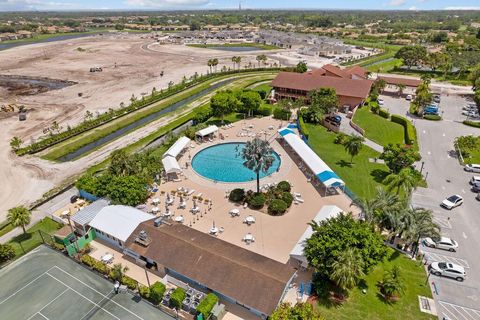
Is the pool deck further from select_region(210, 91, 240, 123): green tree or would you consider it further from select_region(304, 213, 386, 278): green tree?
select_region(210, 91, 240, 123): green tree

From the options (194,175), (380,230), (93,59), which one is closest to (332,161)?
(380,230)

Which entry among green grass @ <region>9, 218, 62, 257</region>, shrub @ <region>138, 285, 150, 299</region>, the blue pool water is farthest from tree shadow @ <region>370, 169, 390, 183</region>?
green grass @ <region>9, 218, 62, 257</region>

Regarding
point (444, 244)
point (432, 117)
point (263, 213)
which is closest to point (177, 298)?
point (263, 213)

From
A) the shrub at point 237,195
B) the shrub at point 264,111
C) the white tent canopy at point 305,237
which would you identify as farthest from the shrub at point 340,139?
the shrub at point 237,195

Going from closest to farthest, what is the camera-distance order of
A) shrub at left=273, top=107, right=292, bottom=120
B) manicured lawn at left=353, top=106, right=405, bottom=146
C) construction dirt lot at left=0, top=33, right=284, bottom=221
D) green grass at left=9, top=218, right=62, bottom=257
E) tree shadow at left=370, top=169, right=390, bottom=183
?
green grass at left=9, top=218, right=62, bottom=257 → tree shadow at left=370, top=169, right=390, bottom=183 → construction dirt lot at left=0, top=33, right=284, bottom=221 → manicured lawn at left=353, top=106, right=405, bottom=146 → shrub at left=273, top=107, right=292, bottom=120

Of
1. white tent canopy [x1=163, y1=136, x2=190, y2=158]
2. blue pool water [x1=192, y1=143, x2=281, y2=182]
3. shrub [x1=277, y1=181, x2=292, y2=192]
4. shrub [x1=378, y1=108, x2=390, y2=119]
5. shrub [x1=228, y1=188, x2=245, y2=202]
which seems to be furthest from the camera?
shrub [x1=378, y1=108, x2=390, y2=119]

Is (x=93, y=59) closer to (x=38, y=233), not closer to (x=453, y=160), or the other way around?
(x=38, y=233)
